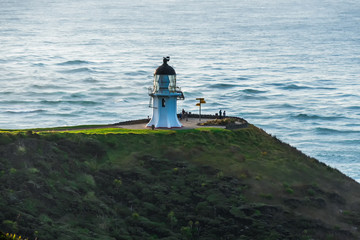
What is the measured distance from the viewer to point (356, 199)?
2152 inches

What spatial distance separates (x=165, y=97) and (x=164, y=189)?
12702 mm

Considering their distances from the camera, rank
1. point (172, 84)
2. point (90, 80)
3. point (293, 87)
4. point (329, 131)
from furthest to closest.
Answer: point (90, 80) → point (293, 87) → point (329, 131) → point (172, 84)

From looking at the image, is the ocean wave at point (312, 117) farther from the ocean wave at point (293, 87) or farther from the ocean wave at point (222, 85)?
the ocean wave at point (222, 85)

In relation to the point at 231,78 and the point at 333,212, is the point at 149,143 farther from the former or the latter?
the point at 231,78

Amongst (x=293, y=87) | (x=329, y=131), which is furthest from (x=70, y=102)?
(x=329, y=131)

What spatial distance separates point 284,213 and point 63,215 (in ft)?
49.1

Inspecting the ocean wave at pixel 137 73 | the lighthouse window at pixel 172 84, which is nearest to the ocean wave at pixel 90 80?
the ocean wave at pixel 137 73

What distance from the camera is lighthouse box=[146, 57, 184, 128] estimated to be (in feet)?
197

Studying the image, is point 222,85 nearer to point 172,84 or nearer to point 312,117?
point 312,117

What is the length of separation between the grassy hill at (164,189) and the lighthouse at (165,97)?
245cm

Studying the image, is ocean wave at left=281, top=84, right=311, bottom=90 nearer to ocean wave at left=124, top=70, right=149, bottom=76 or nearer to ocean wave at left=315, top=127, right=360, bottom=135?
ocean wave at left=124, top=70, right=149, bottom=76

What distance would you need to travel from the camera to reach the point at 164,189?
4950 cm

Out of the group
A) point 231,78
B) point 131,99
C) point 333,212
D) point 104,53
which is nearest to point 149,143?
point 333,212

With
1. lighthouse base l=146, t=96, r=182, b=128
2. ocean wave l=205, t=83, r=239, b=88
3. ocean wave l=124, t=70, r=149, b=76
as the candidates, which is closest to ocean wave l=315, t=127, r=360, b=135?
ocean wave l=205, t=83, r=239, b=88
